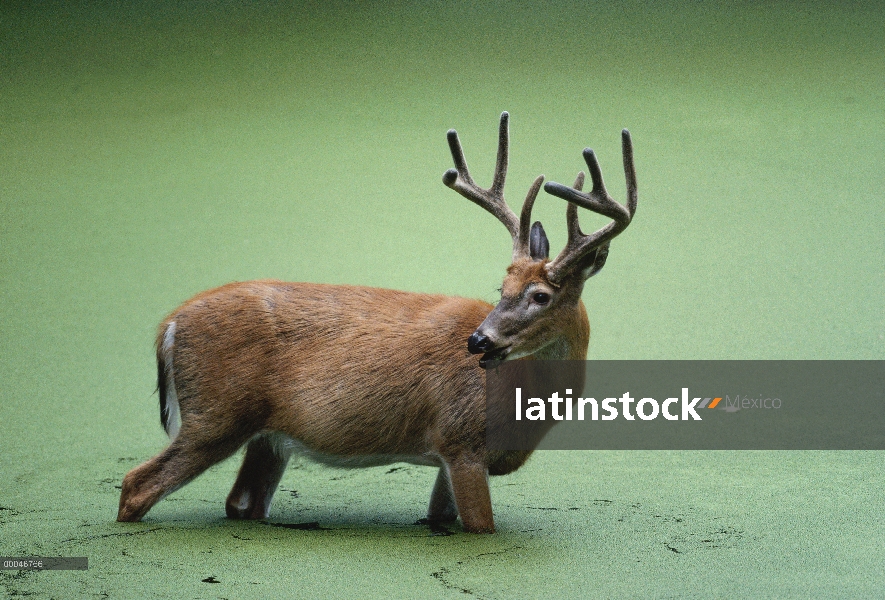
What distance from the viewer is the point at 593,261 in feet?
11.4

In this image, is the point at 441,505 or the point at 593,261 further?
the point at 441,505

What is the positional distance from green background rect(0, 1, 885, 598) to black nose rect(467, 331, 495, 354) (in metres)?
0.60

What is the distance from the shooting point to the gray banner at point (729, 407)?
477 centimetres

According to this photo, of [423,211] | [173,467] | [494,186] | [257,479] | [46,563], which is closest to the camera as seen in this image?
[46,563]

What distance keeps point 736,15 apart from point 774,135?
95cm

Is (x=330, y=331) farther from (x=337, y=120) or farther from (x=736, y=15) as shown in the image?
(x=736, y=15)

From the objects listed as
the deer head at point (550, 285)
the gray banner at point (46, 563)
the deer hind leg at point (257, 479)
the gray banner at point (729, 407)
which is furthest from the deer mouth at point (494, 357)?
the gray banner at point (46, 563)

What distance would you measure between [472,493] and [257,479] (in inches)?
31.7

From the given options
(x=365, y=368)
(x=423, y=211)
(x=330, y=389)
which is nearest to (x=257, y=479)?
(x=330, y=389)

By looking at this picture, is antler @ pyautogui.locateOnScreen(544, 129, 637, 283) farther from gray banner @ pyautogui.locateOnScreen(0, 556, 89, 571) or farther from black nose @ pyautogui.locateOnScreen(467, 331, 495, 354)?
gray banner @ pyautogui.locateOnScreen(0, 556, 89, 571)

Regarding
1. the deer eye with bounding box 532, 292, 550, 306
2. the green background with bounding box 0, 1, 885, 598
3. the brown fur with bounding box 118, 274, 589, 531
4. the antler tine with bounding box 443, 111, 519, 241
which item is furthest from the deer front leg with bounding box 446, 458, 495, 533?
the antler tine with bounding box 443, 111, 519, 241

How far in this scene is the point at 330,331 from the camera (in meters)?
3.76

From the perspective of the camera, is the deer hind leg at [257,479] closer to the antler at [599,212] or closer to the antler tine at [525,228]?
the antler tine at [525,228]

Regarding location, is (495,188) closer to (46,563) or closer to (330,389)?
(330,389)
